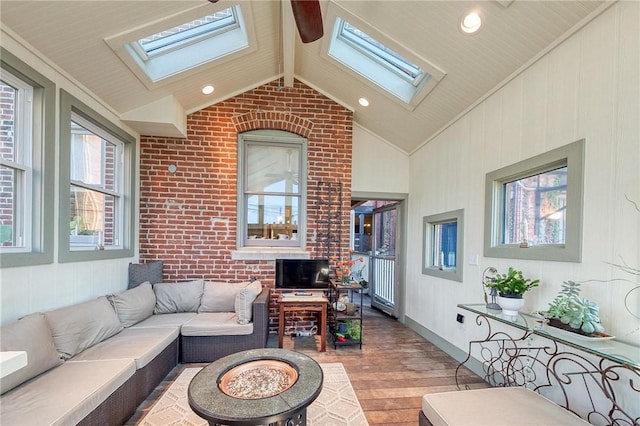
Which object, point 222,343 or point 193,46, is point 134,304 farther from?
point 193,46

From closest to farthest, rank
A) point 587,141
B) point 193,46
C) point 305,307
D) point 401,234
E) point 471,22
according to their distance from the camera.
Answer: point 587,141 → point 471,22 → point 193,46 → point 305,307 → point 401,234

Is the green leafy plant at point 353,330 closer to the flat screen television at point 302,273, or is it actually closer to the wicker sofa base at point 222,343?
the flat screen television at point 302,273

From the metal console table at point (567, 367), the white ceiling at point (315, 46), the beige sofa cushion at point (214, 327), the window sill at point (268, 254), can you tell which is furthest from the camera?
the window sill at point (268, 254)

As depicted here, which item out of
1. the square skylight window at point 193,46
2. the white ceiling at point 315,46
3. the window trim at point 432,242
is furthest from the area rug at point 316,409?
the square skylight window at point 193,46

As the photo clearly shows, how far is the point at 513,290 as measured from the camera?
2111 millimetres

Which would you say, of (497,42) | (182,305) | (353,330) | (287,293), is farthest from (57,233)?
(497,42)

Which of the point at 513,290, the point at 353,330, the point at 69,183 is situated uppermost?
the point at 69,183

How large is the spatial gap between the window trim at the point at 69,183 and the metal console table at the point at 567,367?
343cm

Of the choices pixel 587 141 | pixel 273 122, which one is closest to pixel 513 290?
pixel 587 141

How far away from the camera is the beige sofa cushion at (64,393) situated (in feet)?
4.60

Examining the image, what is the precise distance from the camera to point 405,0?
7.36 feet

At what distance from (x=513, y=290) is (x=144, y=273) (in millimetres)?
3886

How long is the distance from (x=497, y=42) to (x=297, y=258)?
3.11 m

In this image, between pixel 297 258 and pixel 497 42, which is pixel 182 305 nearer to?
pixel 297 258
